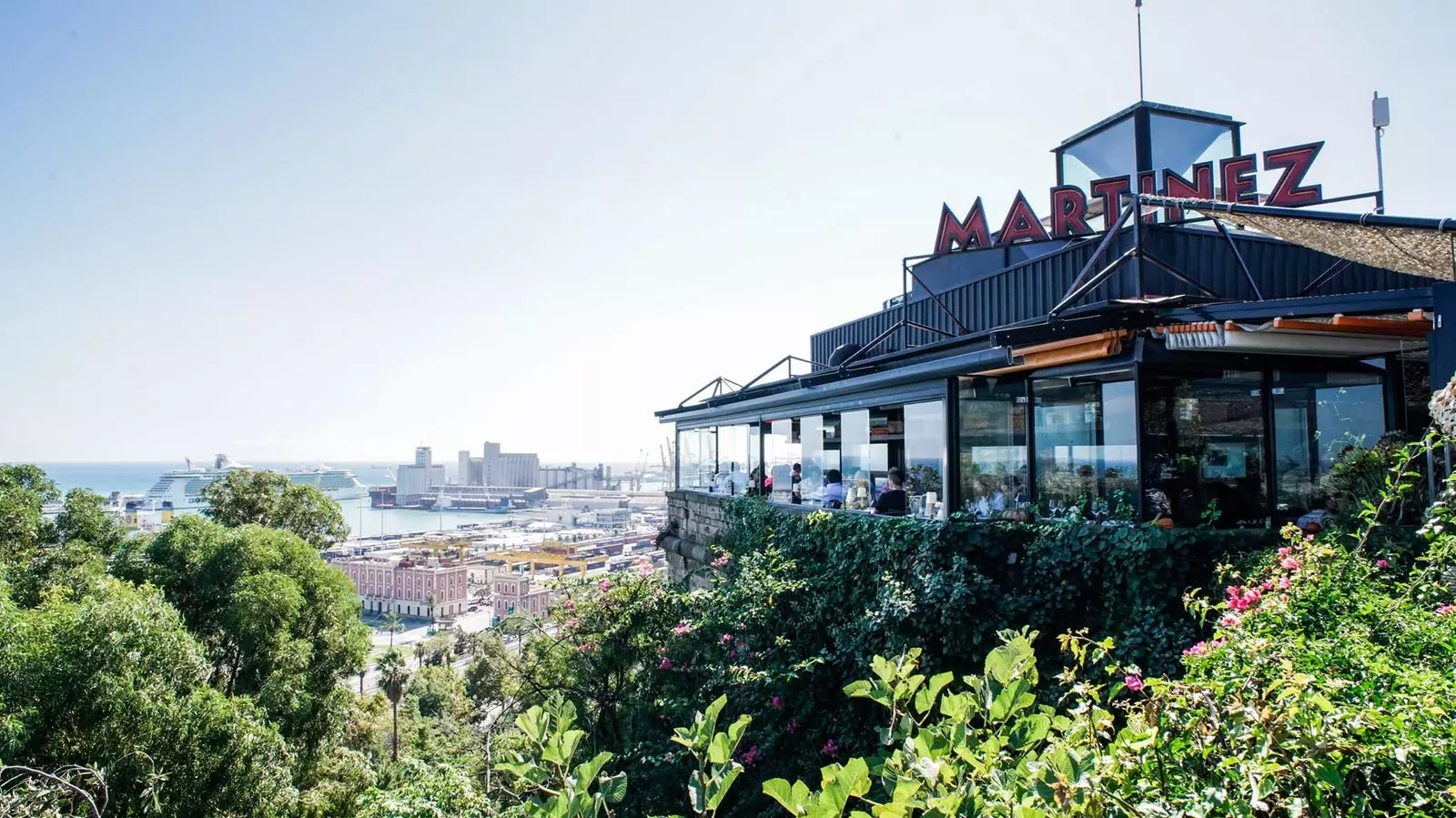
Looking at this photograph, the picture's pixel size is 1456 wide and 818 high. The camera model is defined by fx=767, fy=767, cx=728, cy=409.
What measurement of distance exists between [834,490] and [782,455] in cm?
174

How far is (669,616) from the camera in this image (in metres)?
8.00

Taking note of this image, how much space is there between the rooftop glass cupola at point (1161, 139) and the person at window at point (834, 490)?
5.11 m

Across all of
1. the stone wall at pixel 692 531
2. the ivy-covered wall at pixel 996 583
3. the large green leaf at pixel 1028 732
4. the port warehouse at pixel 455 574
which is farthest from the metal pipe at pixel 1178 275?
the port warehouse at pixel 455 574

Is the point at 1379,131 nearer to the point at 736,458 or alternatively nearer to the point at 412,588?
the point at 736,458

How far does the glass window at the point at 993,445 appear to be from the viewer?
718cm

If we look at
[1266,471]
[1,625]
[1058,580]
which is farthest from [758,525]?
[1,625]

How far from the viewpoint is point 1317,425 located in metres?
6.25

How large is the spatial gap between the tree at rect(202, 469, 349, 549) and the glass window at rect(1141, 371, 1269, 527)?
16.2 m

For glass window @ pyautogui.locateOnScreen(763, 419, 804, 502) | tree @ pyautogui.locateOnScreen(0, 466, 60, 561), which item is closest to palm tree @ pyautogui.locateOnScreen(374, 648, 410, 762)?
tree @ pyautogui.locateOnScreen(0, 466, 60, 561)

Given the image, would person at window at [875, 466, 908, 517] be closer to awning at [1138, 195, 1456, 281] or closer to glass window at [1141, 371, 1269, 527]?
glass window at [1141, 371, 1269, 527]

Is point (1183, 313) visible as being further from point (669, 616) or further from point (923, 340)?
point (923, 340)

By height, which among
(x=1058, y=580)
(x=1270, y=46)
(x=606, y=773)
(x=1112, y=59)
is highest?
(x=1112, y=59)

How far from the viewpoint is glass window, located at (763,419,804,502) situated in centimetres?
1053

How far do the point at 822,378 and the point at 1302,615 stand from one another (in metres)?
7.35
